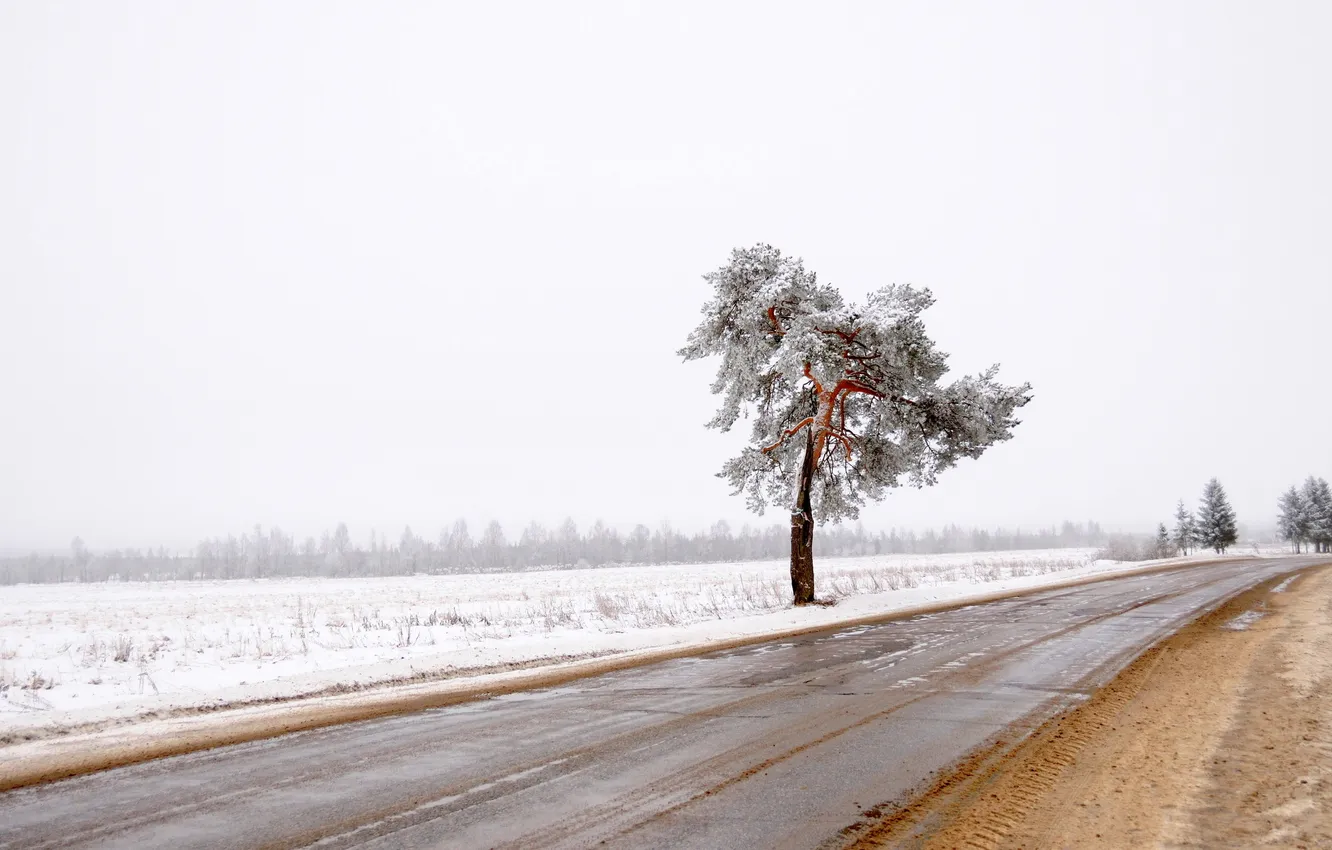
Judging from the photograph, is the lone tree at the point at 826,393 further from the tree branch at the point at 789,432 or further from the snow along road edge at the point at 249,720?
the snow along road edge at the point at 249,720

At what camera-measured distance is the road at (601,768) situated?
15.1 ft

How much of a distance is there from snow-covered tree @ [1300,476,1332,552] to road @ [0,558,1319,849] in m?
101

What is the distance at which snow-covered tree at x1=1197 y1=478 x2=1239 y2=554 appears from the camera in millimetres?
77938

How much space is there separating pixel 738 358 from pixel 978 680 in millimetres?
13378

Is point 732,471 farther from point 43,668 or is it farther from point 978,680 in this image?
point 43,668

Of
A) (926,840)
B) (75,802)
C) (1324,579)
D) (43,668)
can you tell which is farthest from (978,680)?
(1324,579)

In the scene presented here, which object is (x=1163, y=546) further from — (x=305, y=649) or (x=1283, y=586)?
(x=305, y=649)

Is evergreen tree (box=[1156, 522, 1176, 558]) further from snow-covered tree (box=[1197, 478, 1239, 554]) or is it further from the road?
the road

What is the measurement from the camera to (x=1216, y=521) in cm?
7862

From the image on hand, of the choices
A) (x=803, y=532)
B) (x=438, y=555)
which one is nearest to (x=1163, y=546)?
(x=803, y=532)

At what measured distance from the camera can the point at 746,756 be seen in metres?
6.15

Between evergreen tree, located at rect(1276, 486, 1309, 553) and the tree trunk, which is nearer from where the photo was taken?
the tree trunk

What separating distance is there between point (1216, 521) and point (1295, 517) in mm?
21752

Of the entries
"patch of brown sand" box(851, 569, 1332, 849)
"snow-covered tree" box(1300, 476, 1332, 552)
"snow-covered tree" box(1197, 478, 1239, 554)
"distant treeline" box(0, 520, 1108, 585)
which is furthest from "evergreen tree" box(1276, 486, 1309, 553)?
"patch of brown sand" box(851, 569, 1332, 849)
